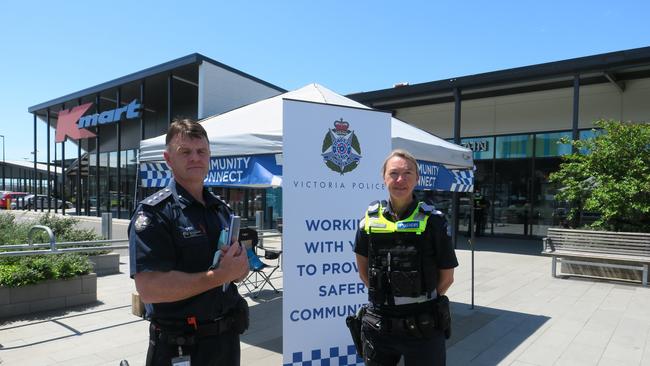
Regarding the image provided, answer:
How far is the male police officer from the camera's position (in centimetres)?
173

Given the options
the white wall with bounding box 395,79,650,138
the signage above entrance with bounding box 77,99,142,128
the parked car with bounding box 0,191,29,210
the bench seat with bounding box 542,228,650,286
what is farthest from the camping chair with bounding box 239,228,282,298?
the parked car with bounding box 0,191,29,210

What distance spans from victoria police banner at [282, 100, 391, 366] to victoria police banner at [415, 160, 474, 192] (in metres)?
1.44

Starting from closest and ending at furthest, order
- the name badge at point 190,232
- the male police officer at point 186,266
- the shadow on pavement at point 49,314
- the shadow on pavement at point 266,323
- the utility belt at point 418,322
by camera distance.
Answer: the male police officer at point 186,266 → the name badge at point 190,232 → the utility belt at point 418,322 → the shadow on pavement at point 266,323 → the shadow on pavement at point 49,314

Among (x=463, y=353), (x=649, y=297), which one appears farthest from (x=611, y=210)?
(x=463, y=353)

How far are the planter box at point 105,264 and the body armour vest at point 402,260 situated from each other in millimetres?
7158

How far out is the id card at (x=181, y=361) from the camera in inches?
73.7

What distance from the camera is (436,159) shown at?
5.32 metres

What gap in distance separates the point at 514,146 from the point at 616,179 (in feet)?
20.2

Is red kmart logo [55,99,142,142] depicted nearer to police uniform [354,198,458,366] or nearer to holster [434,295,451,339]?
police uniform [354,198,458,366]

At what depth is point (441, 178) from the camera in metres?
5.69

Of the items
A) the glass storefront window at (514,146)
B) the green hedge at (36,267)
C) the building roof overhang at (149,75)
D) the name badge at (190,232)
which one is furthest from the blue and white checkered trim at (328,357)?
the glass storefront window at (514,146)

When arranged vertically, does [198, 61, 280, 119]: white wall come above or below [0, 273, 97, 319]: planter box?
above

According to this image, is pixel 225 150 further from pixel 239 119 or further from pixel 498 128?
pixel 498 128

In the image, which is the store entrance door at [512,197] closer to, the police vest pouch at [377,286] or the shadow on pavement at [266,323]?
the shadow on pavement at [266,323]
